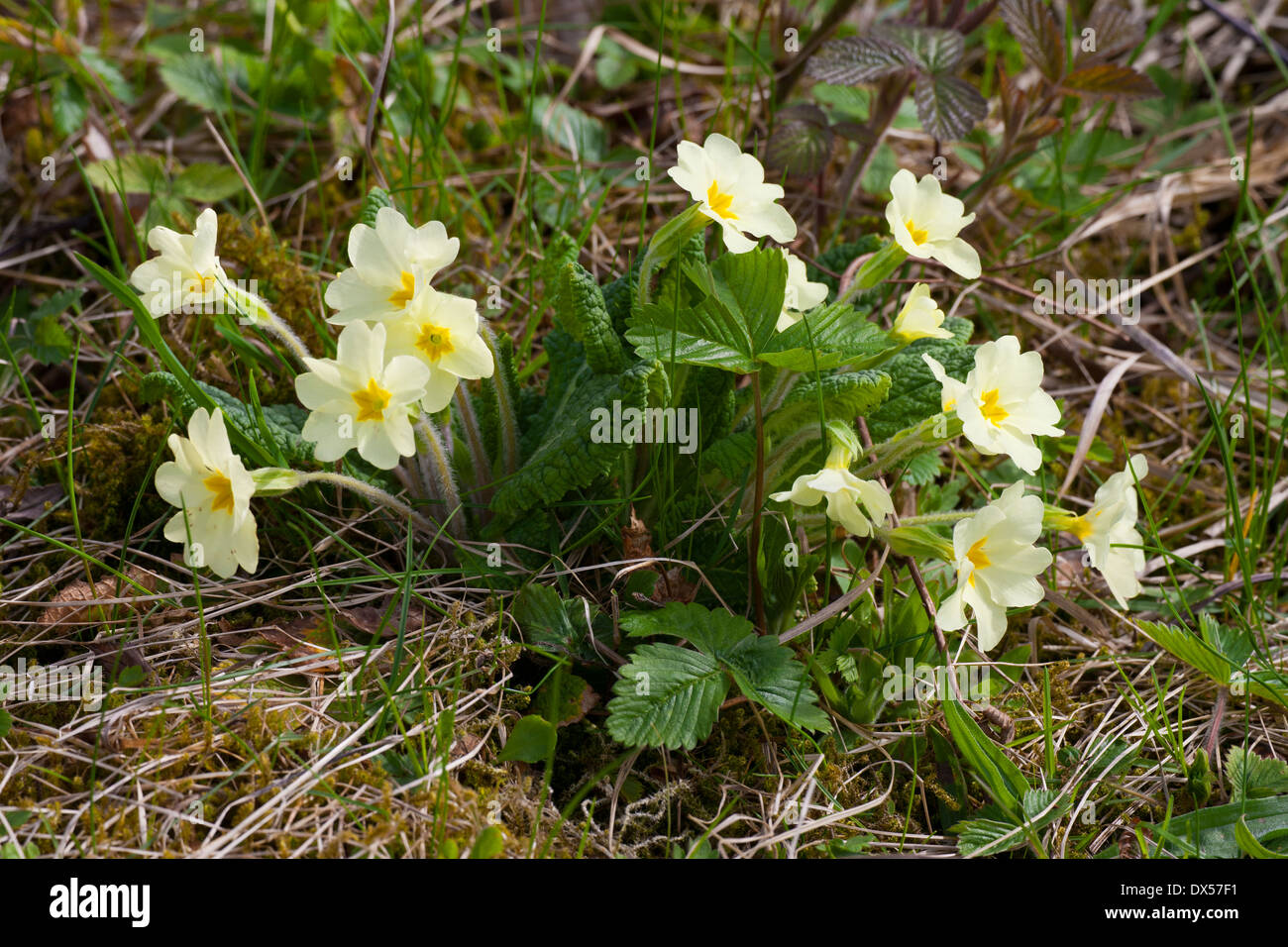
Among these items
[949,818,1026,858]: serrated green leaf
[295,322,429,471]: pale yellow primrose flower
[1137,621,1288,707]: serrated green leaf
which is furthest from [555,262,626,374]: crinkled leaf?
[1137,621,1288,707]: serrated green leaf

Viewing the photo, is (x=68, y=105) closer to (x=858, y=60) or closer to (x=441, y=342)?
(x=441, y=342)

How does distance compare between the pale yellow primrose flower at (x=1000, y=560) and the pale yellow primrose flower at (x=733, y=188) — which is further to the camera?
the pale yellow primrose flower at (x=733, y=188)

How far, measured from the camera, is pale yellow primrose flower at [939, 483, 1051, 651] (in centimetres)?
157

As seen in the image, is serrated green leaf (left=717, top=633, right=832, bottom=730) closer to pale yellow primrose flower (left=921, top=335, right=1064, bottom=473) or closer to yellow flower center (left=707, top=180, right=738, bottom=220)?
pale yellow primrose flower (left=921, top=335, right=1064, bottom=473)

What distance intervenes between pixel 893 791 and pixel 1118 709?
520 millimetres

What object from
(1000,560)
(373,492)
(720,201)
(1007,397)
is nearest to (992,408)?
(1007,397)

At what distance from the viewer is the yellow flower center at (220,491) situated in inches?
61.1

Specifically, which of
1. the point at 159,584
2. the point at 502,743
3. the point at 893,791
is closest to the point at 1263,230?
the point at 893,791

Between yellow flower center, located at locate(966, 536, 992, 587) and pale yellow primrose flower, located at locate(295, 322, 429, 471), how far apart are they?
85cm

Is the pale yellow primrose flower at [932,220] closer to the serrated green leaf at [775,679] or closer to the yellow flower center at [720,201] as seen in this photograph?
the yellow flower center at [720,201]

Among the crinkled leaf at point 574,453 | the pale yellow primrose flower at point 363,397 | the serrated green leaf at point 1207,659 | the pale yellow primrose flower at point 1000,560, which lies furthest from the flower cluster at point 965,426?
the pale yellow primrose flower at point 363,397

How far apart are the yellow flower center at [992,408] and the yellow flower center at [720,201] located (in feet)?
1.62
